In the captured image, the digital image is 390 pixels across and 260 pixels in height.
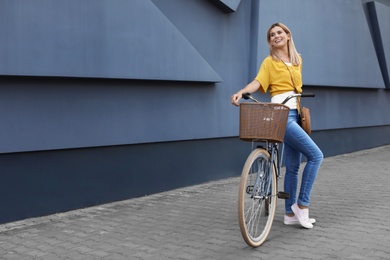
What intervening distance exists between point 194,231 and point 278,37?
2.02 meters

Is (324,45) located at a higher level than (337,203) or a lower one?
higher

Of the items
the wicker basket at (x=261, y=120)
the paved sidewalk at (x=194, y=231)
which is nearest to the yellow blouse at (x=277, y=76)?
the wicker basket at (x=261, y=120)

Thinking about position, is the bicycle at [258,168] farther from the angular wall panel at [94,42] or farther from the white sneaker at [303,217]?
the angular wall panel at [94,42]

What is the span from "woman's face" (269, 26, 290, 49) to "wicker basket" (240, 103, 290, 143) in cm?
85

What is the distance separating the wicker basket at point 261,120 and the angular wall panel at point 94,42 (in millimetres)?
2234

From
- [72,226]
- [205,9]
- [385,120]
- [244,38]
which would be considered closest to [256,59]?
[244,38]

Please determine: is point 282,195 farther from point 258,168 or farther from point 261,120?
point 261,120

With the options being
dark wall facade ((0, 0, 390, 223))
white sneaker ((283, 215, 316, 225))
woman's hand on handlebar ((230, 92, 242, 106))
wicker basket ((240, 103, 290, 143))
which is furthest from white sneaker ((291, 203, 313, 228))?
dark wall facade ((0, 0, 390, 223))

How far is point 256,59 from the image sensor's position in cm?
788

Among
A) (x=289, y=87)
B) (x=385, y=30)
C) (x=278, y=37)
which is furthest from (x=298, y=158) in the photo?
(x=385, y=30)

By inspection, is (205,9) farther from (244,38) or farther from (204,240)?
(204,240)

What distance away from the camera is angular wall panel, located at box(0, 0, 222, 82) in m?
4.84

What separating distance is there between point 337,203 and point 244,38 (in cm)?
331

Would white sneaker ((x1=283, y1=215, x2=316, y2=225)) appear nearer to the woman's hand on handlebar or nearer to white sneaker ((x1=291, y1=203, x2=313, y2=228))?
white sneaker ((x1=291, y1=203, x2=313, y2=228))
